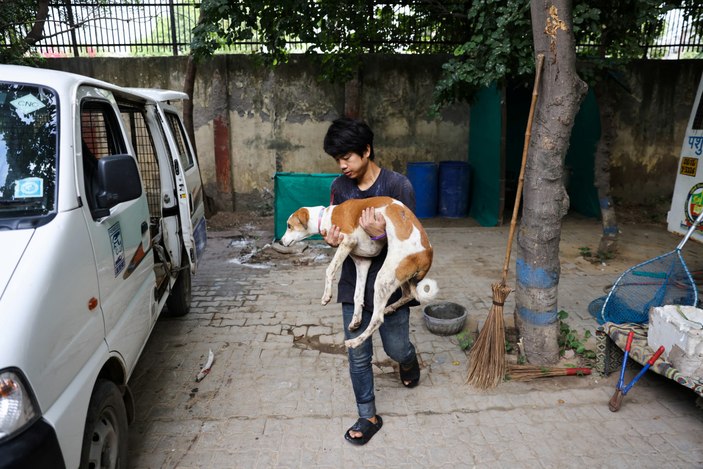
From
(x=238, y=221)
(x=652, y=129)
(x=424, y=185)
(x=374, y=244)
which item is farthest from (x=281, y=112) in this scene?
(x=652, y=129)

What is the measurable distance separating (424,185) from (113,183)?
6743 millimetres

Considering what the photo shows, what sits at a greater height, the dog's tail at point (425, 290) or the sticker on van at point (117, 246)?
the sticker on van at point (117, 246)

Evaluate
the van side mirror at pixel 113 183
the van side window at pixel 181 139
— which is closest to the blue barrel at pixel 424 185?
the van side window at pixel 181 139

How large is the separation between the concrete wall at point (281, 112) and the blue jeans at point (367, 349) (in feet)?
20.7

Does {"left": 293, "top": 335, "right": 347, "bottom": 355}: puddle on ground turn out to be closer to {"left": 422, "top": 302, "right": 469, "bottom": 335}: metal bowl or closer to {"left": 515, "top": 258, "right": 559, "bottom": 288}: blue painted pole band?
{"left": 422, "top": 302, "right": 469, "bottom": 335}: metal bowl

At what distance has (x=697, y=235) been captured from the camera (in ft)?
14.7

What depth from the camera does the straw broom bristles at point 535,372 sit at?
A: 3.55 meters

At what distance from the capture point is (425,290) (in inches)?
111

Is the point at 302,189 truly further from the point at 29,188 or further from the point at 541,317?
the point at 29,188

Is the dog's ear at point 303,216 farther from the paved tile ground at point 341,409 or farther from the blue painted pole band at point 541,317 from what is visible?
the blue painted pole band at point 541,317

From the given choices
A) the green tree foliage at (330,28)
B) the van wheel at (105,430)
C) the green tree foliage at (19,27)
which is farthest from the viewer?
the green tree foliage at (19,27)

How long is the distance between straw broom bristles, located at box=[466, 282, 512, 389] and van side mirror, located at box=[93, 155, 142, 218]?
255 centimetres

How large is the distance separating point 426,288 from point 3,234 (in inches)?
83.7

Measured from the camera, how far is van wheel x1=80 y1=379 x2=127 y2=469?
6.80 feet
